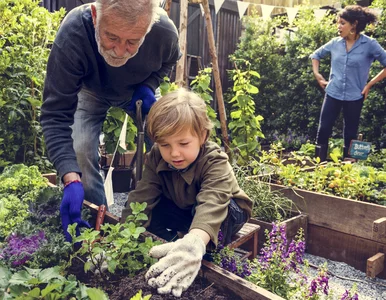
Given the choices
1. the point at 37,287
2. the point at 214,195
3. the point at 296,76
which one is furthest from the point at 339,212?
the point at 296,76

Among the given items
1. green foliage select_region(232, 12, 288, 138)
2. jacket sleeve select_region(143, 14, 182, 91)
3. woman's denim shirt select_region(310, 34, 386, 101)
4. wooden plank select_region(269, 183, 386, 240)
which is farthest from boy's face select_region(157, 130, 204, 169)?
green foliage select_region(232, 12, 288, 138)

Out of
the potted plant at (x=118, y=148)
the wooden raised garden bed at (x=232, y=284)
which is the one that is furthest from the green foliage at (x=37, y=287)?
the potted plant at (x=118, y=148)

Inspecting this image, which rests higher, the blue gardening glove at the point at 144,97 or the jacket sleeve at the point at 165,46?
the jacket sleeve at the point at 165,46

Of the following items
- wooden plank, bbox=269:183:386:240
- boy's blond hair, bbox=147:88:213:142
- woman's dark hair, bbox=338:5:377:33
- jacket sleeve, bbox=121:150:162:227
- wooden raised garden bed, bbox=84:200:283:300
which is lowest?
wooden plank, bbox=269:183:386:240

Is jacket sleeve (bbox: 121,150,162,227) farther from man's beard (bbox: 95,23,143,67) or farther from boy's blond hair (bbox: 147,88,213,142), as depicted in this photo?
man's beard (bbox: 95,23,143,67)

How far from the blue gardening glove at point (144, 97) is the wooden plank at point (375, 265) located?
4.98 feet

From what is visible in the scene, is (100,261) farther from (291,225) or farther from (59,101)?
(291,225)

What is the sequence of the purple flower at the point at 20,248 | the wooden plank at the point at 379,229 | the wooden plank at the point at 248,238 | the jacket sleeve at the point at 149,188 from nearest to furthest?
1. the purple flower at the point at 20,248
2. the jacket sleeve at the point at 149,188
3. the wooden plank at the point at 248,238
4. the wooden plank at the point at 379,229

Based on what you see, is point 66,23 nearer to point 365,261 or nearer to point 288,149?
point 365,261

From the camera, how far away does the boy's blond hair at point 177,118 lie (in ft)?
5.81

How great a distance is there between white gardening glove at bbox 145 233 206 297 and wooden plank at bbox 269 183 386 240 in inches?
61.6

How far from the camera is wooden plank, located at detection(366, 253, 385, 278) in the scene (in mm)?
2396

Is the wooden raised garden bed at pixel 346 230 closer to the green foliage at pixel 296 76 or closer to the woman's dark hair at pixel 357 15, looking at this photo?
the woman's dark hair at pixel 357 15

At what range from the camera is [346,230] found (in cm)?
271
